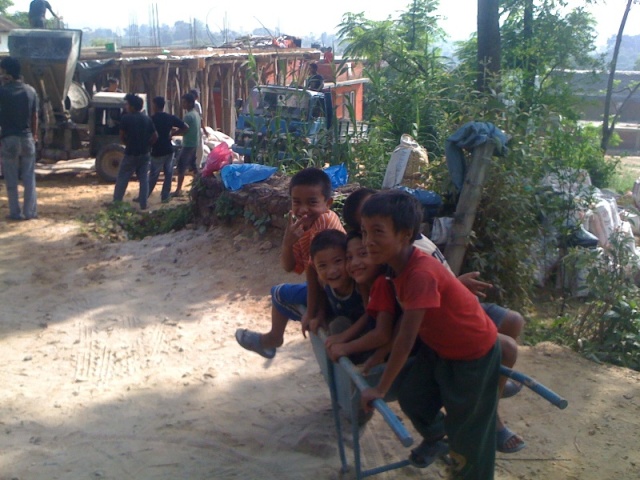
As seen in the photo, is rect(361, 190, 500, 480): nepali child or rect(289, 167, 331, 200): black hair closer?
rect(361, 190, 500, 480): nepali child

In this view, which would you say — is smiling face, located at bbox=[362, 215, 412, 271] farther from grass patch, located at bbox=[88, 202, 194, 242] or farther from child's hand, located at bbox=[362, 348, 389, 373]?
grass patch, located at bbox=[88, 202, 194, 242]

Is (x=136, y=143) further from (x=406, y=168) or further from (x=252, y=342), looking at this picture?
(x=252, y=342)

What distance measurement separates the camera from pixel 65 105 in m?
12.2

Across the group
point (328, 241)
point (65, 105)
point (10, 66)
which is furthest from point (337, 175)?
point (65, 105)

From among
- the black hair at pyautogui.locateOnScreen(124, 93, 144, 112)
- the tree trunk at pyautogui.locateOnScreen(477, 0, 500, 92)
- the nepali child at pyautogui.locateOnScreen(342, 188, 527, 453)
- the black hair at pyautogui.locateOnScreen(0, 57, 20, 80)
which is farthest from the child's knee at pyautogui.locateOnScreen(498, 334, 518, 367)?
the black hair at pyautogui.locateOnScreen(124, 93, 144, 112)

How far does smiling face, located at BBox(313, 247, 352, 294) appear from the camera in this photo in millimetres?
3197

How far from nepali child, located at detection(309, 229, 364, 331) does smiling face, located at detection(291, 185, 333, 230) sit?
0.42 m

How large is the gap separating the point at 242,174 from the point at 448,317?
488cm

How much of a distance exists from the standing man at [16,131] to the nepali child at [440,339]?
6875mm

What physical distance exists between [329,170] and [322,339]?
12.8 ft

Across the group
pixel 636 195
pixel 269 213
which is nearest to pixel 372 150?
pixel 269 213

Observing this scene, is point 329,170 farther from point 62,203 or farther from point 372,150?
point 62,203

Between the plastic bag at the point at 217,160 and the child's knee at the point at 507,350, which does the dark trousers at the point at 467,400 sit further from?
the plastic bag at the point at 217,160

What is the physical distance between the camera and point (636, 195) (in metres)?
11.5
